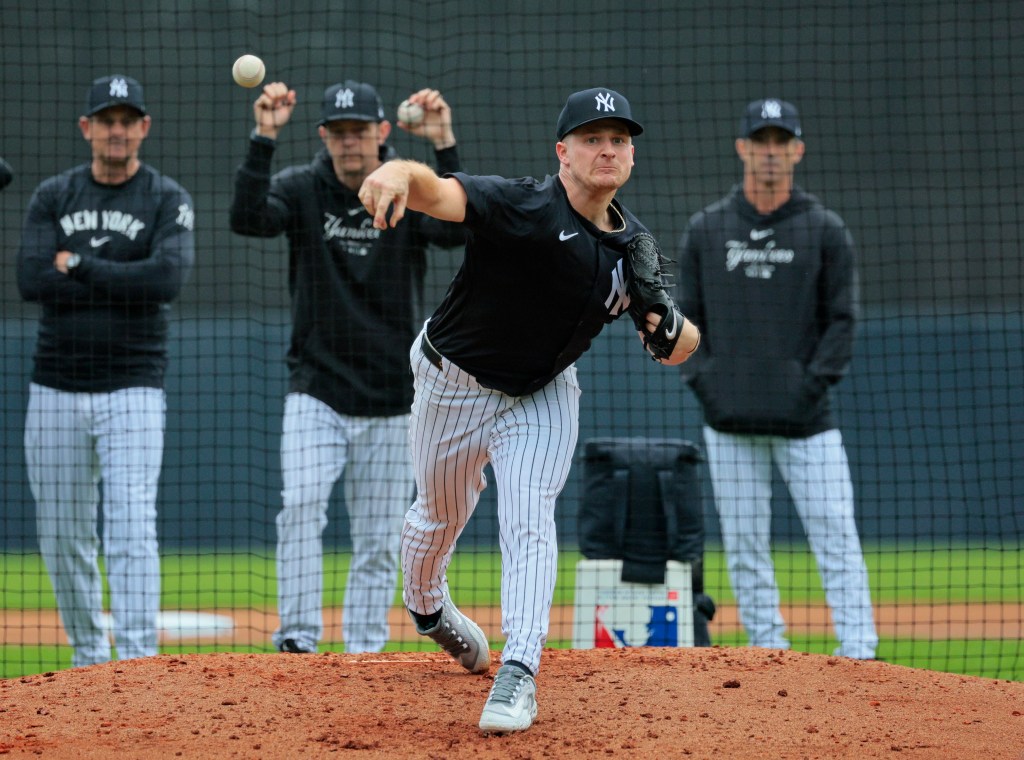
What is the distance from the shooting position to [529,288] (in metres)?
4.12

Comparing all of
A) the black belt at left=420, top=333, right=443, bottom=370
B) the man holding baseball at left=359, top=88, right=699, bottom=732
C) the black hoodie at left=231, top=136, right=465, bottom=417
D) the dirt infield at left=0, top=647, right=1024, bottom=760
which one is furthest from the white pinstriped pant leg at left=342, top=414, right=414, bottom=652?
the black belt at left=420, top=333, right=443, bottom=370

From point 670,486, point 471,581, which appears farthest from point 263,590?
point 670,486

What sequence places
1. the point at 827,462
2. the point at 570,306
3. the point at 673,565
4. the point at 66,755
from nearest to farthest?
the point at 66,755 < the point at 570,306 < the point at 673,565 < the point at 827,462

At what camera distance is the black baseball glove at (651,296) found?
13.3ft

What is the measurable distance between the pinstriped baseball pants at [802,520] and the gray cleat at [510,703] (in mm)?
2738

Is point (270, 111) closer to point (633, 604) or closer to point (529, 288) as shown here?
point (529, 288)

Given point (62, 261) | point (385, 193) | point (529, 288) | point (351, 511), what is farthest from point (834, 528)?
point (62, 261)

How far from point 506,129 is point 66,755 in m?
7.46

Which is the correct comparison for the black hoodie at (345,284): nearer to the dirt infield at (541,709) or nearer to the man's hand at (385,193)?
the dirt infield at (541,709)

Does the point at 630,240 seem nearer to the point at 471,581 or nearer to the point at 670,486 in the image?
the point at 670,486

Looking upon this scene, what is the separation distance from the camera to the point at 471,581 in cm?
956

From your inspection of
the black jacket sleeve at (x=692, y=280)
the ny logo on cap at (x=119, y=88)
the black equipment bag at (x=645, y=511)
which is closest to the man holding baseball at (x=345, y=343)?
the ny logo on cap at (x=119, y=88)

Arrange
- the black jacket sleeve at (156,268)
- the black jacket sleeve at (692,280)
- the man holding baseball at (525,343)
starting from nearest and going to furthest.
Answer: the man holding baseball at (525,343) < the black jacket sleeve at (156,268) < the black jacket sleeve at (692,280)

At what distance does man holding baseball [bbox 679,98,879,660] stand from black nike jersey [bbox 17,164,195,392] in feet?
8.66
